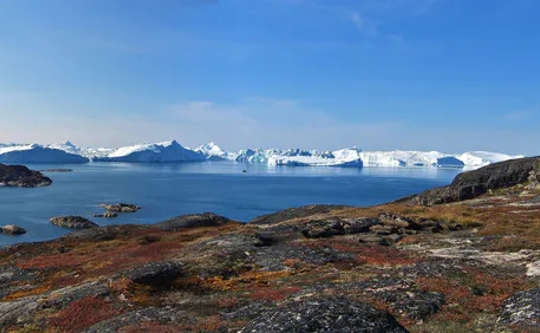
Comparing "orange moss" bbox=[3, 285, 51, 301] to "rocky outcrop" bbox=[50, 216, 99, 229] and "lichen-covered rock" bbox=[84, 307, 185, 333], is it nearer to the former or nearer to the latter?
"lichen-covered rock" bbox=[84, 307, 185, 333]

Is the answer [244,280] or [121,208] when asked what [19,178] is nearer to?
[121,208]

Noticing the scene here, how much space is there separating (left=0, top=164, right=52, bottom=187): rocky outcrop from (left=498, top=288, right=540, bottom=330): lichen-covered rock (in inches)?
7820

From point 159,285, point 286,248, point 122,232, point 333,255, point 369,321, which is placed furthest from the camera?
point 122,232

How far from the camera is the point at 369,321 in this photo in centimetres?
901

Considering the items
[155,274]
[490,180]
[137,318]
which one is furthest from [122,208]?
[137,318]

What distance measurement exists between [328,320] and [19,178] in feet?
681

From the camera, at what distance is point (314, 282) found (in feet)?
57.7

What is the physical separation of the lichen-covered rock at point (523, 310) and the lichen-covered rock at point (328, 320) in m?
4.67

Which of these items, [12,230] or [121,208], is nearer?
[12,230]

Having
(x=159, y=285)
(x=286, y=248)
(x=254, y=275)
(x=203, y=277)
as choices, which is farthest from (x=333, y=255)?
(x=159, y=285)

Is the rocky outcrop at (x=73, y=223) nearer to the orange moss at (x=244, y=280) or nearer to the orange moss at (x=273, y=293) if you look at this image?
the orange moss at (x=244, y=280)

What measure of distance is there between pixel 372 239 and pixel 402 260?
8.53 m

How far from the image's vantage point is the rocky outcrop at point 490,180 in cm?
6259

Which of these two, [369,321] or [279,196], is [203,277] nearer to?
[369,321]
